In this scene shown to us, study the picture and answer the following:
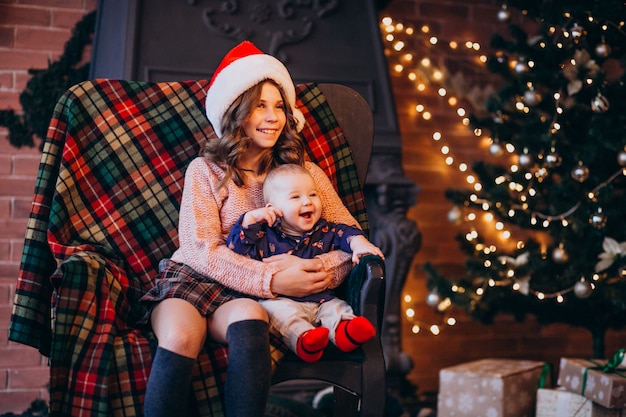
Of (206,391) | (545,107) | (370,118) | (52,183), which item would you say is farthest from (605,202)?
(52,183)

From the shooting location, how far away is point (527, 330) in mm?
3697

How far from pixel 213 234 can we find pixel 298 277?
26 cm

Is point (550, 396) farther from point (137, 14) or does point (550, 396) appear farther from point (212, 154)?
point (137, 14)

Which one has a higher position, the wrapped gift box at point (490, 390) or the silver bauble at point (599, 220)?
the silver bauble at point (599, 220)

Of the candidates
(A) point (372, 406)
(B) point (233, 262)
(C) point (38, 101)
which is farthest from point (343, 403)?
(C) point (38, 101)

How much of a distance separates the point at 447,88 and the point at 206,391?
88.8 inches

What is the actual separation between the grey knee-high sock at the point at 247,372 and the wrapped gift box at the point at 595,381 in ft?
3.93

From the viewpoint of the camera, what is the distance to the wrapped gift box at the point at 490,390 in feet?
8.36

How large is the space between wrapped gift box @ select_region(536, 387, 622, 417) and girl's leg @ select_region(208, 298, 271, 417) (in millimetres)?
1239

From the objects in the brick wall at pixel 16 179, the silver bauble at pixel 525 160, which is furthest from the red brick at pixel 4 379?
the silver bauble at pixel 525 160

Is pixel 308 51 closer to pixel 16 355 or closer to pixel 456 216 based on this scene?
pixel 456 216

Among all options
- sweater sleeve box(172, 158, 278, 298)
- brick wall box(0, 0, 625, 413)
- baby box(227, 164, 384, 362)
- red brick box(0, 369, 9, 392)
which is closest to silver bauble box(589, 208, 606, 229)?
brick wall box(0, 0, 625, 413)

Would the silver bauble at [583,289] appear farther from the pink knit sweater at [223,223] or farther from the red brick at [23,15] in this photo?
the red brick at [23,15]

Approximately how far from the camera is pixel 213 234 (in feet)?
6.37
